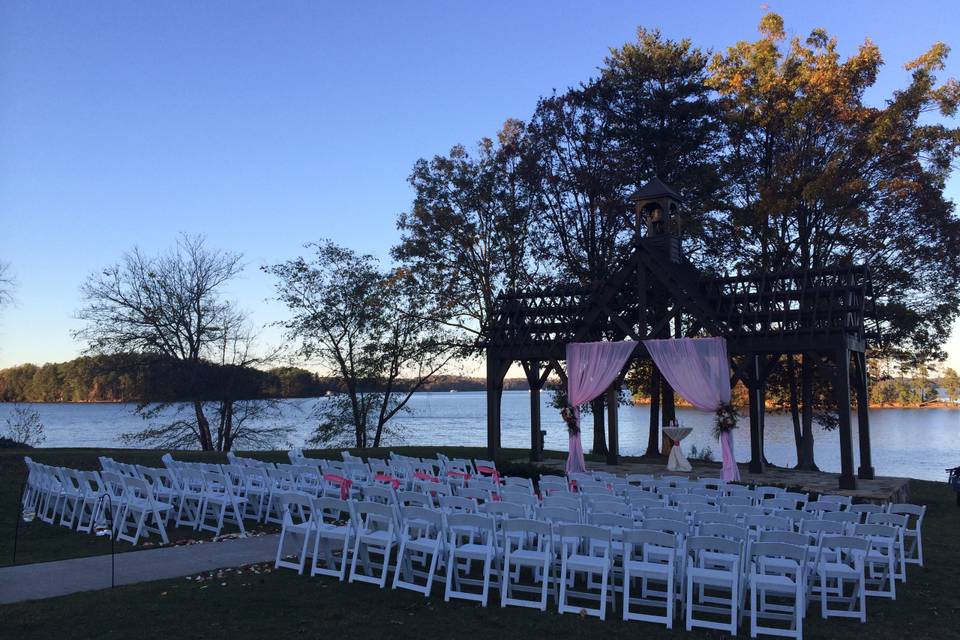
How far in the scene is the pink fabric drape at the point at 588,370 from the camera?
59.3ft

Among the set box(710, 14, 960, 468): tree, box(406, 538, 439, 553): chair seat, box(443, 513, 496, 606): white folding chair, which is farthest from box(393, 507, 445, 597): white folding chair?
box(710, 14, 960, 468): tree

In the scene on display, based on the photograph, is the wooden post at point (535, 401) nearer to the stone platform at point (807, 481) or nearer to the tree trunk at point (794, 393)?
the stone platform at point (807, 481)

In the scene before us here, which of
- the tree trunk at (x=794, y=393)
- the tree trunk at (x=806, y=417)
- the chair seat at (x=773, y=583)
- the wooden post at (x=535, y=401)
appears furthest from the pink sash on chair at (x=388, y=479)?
the tree trunk at (x=806, y=417)

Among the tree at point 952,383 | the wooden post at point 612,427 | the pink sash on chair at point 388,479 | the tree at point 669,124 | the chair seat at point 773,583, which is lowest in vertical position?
the chair seat at point 773,583

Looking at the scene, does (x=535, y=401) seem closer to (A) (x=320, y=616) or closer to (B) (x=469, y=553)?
(B) (x=469, y=553)

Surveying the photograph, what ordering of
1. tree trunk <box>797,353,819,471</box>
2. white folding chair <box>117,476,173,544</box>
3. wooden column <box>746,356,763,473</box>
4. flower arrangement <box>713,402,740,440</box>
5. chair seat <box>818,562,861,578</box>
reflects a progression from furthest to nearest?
tree trunk <box>797,353,819,471</box>
wooden column <box>746,356,763,473</box>
flower arrangement <box>713,402,740,440</box>
white folding chair <box>117,476,173,544</box>
chair seat <box>818,562,861,578</box>

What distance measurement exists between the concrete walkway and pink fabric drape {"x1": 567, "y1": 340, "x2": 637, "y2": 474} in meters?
10.4

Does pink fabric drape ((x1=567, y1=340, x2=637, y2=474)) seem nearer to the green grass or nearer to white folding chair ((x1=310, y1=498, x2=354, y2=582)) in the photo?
white folding chair ((x1=310, y1=498, x2=354, y2=582))

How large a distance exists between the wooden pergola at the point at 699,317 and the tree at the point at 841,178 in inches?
125

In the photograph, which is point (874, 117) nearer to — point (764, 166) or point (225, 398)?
point (764, 166)

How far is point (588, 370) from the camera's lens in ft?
61.0

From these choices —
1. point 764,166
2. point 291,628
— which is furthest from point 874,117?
point 291,628

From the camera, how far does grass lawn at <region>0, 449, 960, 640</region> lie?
567 centimetres

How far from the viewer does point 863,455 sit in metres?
16.7
